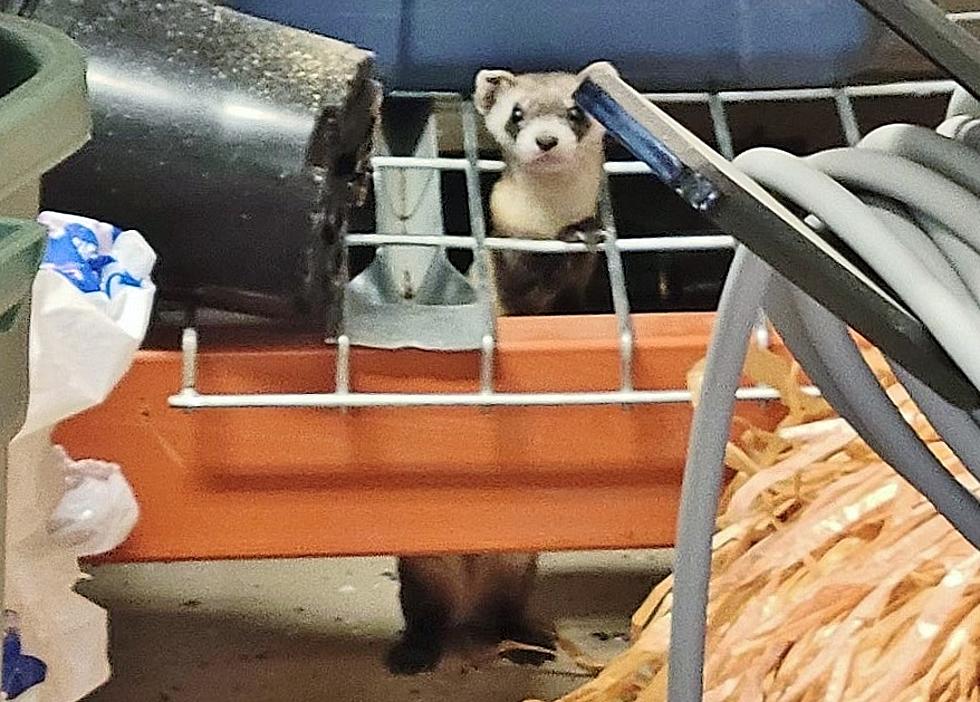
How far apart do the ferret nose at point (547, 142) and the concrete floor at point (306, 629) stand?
0.30 meters

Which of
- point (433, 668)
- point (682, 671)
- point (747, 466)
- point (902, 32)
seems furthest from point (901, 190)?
point (433, 668)

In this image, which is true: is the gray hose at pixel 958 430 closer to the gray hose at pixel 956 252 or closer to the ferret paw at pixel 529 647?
the gray hose at pixel 956 252

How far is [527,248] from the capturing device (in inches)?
33.4

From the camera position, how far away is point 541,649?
0.91m

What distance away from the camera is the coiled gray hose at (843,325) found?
315 mm

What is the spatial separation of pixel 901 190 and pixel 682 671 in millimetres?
190

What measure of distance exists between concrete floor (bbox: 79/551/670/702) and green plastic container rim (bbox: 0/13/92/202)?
1.82ft

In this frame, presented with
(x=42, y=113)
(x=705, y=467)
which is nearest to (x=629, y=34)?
(x=705, y=467)

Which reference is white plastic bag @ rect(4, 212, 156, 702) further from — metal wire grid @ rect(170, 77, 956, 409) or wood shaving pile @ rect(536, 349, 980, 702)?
wood shaving pile @ rect(536, 349, 980, 702)

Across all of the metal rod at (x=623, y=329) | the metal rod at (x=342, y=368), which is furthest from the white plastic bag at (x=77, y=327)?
the metal rod at (x=623, y=329)

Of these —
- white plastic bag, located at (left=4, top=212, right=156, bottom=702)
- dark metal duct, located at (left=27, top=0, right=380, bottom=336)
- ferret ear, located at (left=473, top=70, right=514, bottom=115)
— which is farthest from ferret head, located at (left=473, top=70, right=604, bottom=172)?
white plastic bag, located at (left=4, top=212, right=156, bottom=702)

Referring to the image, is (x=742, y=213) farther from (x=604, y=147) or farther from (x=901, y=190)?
(x=604, y=147)

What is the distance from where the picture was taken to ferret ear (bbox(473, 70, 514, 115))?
963 millimetres

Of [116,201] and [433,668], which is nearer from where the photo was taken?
[116,201]
